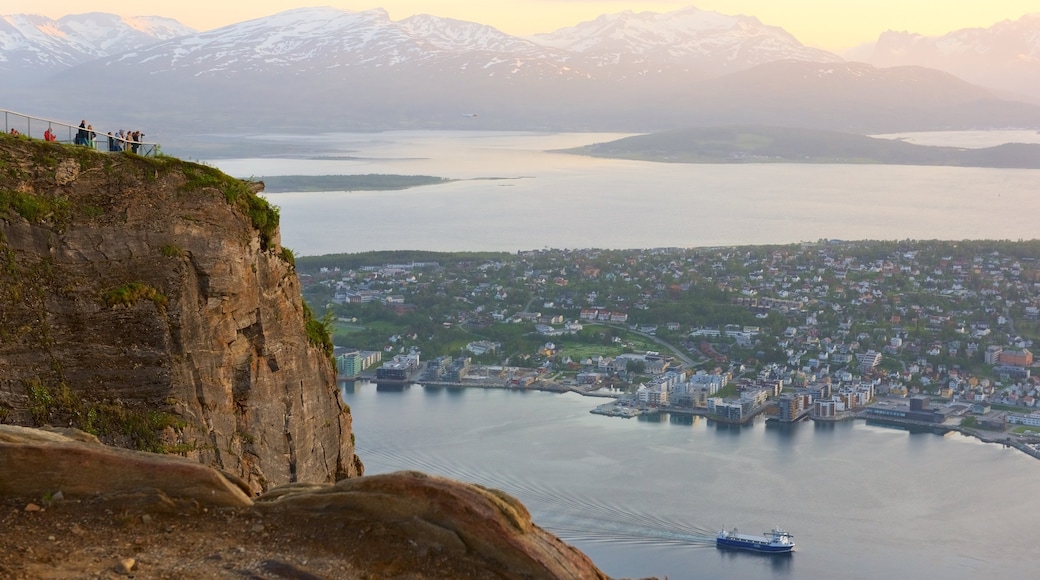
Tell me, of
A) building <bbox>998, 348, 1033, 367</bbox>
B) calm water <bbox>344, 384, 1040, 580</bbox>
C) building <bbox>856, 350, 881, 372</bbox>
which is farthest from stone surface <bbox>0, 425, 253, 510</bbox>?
building <bbox>998, 348, 1033, 367</bbox>

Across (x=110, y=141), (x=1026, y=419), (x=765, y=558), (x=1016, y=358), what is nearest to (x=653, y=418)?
(x=1026, y=419)

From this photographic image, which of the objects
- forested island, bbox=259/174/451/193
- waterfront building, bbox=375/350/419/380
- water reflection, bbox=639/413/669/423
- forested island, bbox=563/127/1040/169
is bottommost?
water reflection, bbox=639/413/669/423

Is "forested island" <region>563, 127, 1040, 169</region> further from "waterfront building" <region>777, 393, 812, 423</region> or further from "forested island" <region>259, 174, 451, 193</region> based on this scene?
"waterfront building" <region>777, 393, 812, 423</region>

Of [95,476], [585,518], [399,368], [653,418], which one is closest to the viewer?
[95,476]

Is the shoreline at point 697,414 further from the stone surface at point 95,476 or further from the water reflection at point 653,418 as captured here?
the stone surface at point 95,476

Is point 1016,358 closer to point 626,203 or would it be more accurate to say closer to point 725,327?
point 725,327

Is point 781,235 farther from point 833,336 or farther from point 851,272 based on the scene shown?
point 833,336
